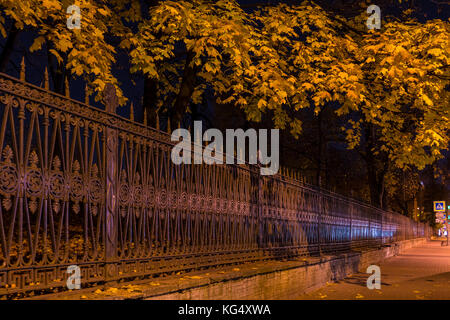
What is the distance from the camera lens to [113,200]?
269 inches

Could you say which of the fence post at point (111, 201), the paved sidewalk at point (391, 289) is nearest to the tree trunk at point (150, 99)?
the paved sidewalk at point (391, 289)

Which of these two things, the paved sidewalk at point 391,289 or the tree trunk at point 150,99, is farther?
the tree trunk at point 150,99

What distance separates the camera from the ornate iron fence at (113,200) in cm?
554

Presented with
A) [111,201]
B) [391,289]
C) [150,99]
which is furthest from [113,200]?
[150,99]

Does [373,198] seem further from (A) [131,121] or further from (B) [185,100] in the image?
(A) [131,121]

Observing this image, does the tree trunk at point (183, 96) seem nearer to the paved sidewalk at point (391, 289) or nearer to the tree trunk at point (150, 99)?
the tree trunk at point (150, 99)

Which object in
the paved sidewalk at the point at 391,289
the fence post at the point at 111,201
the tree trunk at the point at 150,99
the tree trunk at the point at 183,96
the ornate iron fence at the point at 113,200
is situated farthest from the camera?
the tree trunk at the point at 150,99

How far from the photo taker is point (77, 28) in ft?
36.4

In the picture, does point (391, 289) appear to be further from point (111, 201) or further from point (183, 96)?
point (111, 201)

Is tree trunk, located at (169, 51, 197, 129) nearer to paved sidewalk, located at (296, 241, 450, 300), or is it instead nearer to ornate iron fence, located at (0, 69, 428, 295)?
ornate iron fence, located at (0, 69, 428, 295)

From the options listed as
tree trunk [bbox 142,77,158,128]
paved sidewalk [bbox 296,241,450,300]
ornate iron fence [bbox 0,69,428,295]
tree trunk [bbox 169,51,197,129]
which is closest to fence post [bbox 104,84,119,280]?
ornate iron fence [bbox 0,69,428,295]

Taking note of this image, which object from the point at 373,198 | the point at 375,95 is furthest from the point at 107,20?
the point at 373,198

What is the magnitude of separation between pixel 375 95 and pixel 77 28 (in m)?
7.17

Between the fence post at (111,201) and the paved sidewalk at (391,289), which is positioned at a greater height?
the fence post at (111,201)
